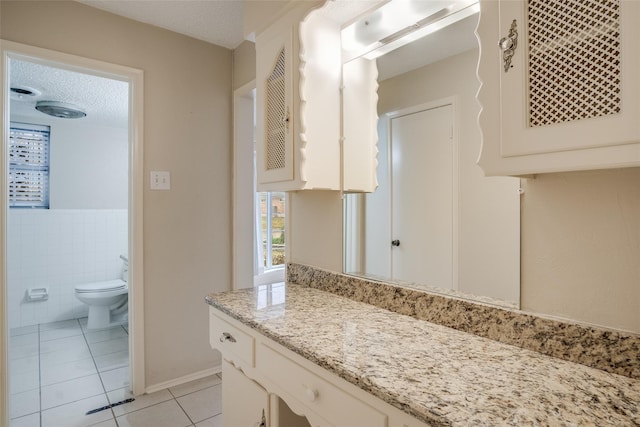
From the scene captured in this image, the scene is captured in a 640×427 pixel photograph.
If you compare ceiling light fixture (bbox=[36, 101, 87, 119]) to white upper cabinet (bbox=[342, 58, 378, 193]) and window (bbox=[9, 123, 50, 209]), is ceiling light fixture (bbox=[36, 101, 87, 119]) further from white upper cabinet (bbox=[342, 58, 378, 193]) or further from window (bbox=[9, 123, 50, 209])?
white upper cabinet (bbox=[342, 58, 378, 193])

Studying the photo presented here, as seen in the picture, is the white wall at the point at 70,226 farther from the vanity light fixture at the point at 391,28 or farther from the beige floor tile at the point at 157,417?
the vanity light fixture at the point at 391,28

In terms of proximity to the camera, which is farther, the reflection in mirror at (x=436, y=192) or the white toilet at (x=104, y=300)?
the white toilet at (x=104, y=300)

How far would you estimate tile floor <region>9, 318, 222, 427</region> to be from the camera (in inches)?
74.2

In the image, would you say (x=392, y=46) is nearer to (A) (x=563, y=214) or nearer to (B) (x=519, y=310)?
(A) (x=563, y=214)

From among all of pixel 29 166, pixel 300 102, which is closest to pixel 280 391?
pixel 300 102

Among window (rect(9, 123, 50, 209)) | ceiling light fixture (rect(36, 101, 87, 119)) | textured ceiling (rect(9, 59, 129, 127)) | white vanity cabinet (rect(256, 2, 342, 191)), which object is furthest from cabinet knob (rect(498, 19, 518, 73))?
window (rect(9, 123, 50, 209))

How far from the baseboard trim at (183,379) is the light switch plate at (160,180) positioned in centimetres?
127

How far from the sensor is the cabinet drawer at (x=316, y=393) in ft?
2.53

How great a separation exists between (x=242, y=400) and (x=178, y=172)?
5.07 feet

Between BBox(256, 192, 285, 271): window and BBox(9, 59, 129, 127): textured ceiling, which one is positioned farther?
BBox(256, 192, 285, 271): window

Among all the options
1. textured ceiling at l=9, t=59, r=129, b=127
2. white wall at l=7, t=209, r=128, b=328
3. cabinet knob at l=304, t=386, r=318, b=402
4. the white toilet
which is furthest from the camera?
white wall at l=7, t=209, r=128, b=328

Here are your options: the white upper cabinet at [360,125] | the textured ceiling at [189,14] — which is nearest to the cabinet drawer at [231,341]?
the white upper cabinet at [360,125]

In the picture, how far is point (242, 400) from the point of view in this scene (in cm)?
127

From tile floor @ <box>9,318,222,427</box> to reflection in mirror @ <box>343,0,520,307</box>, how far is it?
1392 millimetres
